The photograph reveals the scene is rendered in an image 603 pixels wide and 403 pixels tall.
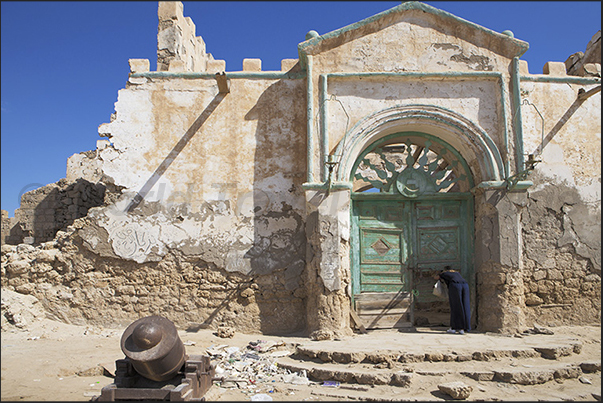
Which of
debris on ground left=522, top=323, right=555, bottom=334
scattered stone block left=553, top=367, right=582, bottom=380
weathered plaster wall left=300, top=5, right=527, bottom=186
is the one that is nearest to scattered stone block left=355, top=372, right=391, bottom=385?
scattered stone block left=553, top=367, right=582, bottom=380

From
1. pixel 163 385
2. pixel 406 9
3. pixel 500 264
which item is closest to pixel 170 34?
pixel 406 9

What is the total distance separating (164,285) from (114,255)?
0.96 metres

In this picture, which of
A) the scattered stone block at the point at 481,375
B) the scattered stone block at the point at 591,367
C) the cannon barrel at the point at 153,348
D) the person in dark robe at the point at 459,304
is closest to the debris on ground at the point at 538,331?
the person in dark robe at the point at 459,304

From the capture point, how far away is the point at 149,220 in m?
7.68

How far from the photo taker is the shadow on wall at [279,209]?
7531mm

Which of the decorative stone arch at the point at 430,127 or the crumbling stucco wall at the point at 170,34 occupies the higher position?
the crumbling stucco wall at the point at 170,34

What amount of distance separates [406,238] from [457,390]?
11.5 feet

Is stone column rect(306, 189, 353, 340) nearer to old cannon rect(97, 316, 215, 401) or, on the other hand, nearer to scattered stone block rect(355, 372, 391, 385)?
scattered stone block rect(355, 372, 391, 385)

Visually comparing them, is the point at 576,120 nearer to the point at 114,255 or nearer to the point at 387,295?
the point at 387,295

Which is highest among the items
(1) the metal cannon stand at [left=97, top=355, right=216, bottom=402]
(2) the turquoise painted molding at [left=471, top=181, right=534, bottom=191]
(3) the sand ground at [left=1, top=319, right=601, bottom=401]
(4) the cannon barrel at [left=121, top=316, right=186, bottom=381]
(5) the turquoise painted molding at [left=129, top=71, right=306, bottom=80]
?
(5) the turquoise painted molding at [left=129, top=71, right=306, bottom=80]

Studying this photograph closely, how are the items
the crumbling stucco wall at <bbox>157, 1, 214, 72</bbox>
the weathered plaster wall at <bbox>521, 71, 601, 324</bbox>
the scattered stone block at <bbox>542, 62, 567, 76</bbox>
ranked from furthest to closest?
the crumbling stucco wall at <bbox>157, 1, 214, 72</bbox>
the scattered stone block at <bbox>542, 62, 567, 76</bbox>
the weathered plaster wall at <bbox>521, 71, 601, 324</bbox>

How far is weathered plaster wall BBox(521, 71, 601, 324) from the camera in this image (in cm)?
764

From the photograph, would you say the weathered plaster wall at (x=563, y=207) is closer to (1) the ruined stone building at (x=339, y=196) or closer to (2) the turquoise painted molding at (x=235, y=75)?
(1) the ruined stone building at (x=339, y=196)

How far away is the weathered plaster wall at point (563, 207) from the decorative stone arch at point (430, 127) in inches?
30.5
